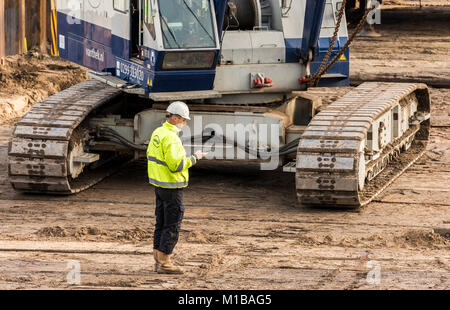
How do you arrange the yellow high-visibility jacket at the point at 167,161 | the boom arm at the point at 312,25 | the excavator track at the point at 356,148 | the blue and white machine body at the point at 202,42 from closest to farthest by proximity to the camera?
1. the yellow high-visibility jacket at the point at 167,161
2. the excavator track at the point at 356,148
3. the blue and white machine body at the point at 202,42
4. the boom arm at the point at 312,25

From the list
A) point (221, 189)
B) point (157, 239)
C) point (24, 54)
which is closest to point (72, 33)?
point (221, 189)

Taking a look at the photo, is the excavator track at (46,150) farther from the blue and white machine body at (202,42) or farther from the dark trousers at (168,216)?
the dark trousers at (168,216)

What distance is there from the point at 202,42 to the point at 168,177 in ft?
10.7

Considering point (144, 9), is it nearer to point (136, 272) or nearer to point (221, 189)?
point (221, 189)

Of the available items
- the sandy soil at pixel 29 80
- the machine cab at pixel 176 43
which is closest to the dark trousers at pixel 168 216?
the machine cab at pixel 176 43

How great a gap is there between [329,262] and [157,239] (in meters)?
1.70

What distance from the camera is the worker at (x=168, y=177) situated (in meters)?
8.91

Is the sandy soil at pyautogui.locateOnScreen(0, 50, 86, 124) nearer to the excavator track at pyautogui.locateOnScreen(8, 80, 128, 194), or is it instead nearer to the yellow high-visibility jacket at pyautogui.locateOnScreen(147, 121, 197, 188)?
the excavator track at pyautogui.locateOnScreen(8, 80, 128, 194)

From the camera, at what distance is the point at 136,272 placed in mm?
9188

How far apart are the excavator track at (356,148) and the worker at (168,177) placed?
2.74 meters

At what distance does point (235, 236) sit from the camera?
10602 millimetres

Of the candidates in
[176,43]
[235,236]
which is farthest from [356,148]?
[176,43]

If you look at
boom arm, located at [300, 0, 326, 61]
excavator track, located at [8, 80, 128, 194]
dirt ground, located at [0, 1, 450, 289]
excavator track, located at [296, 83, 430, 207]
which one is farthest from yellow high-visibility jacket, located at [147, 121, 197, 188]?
boom arm, located at [300, 0, 326, 61]

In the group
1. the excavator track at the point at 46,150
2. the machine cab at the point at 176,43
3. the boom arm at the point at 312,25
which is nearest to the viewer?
the machine cab at the point at 176,43
